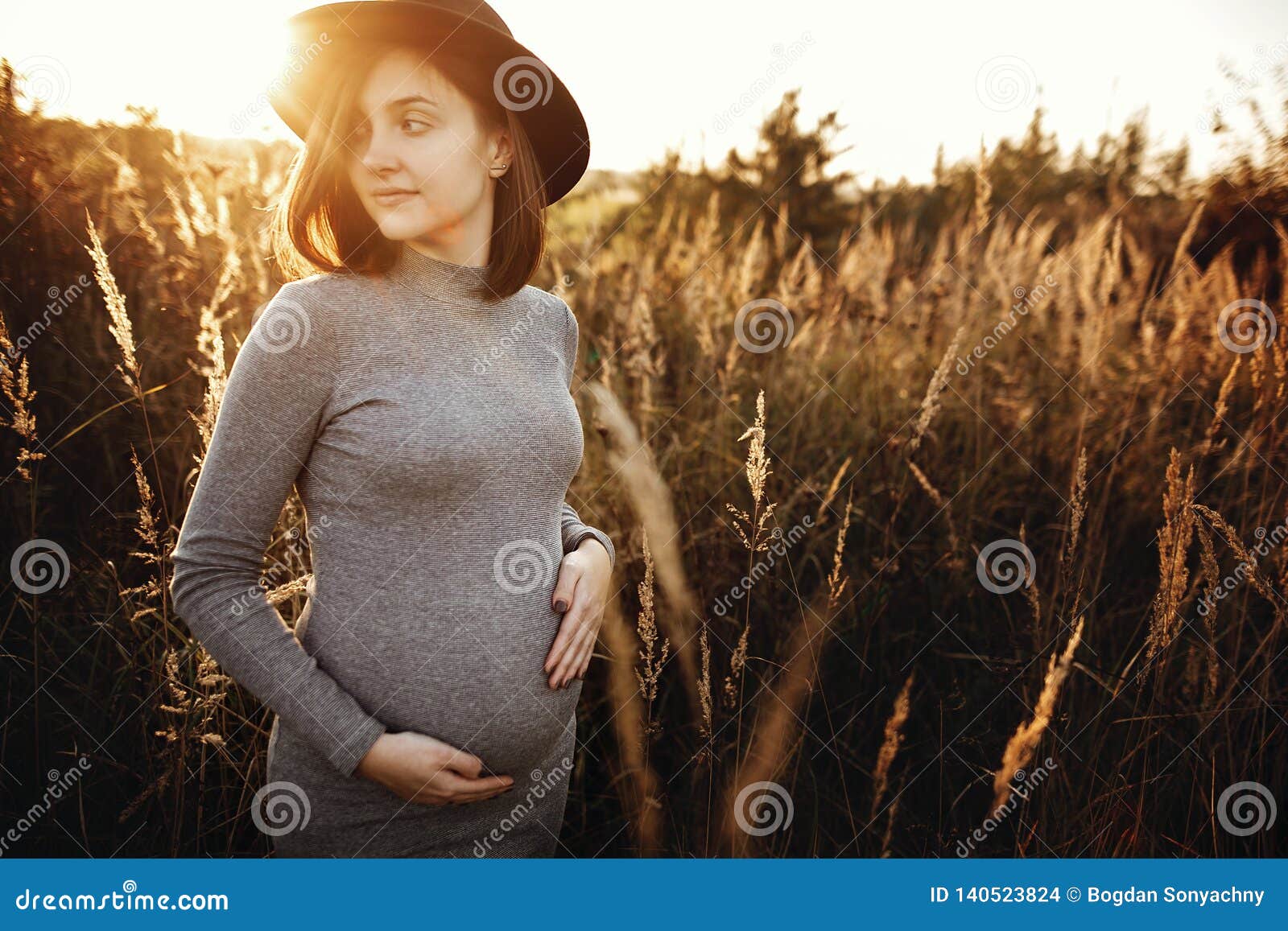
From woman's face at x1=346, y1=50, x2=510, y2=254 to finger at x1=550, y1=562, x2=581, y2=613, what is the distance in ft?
2.09

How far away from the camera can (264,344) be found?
1149mm

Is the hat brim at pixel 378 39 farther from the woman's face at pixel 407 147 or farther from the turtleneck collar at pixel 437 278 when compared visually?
the turtleneck collar at pixel 437 278

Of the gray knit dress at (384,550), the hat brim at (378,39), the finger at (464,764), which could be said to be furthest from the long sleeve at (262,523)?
the hat brim at (378,39)

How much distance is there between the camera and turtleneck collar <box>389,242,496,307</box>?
135 cm

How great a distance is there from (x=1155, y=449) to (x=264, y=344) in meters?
2.95

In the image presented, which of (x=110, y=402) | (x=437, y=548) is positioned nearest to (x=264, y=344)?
(x=437, y=548)

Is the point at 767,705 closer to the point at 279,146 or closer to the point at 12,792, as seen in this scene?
the point at 12,792

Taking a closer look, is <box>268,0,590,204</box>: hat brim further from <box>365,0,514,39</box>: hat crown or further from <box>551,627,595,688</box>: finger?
<box>551,627,595,688</box>: finger

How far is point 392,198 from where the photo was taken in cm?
129

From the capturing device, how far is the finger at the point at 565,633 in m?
1.34

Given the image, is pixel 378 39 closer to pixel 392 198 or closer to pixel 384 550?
pixel 392 198

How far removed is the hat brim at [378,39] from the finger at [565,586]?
0.88 m

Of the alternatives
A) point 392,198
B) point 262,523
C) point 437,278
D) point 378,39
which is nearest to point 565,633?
point 262,523

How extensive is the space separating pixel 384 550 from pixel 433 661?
0.63 ft
